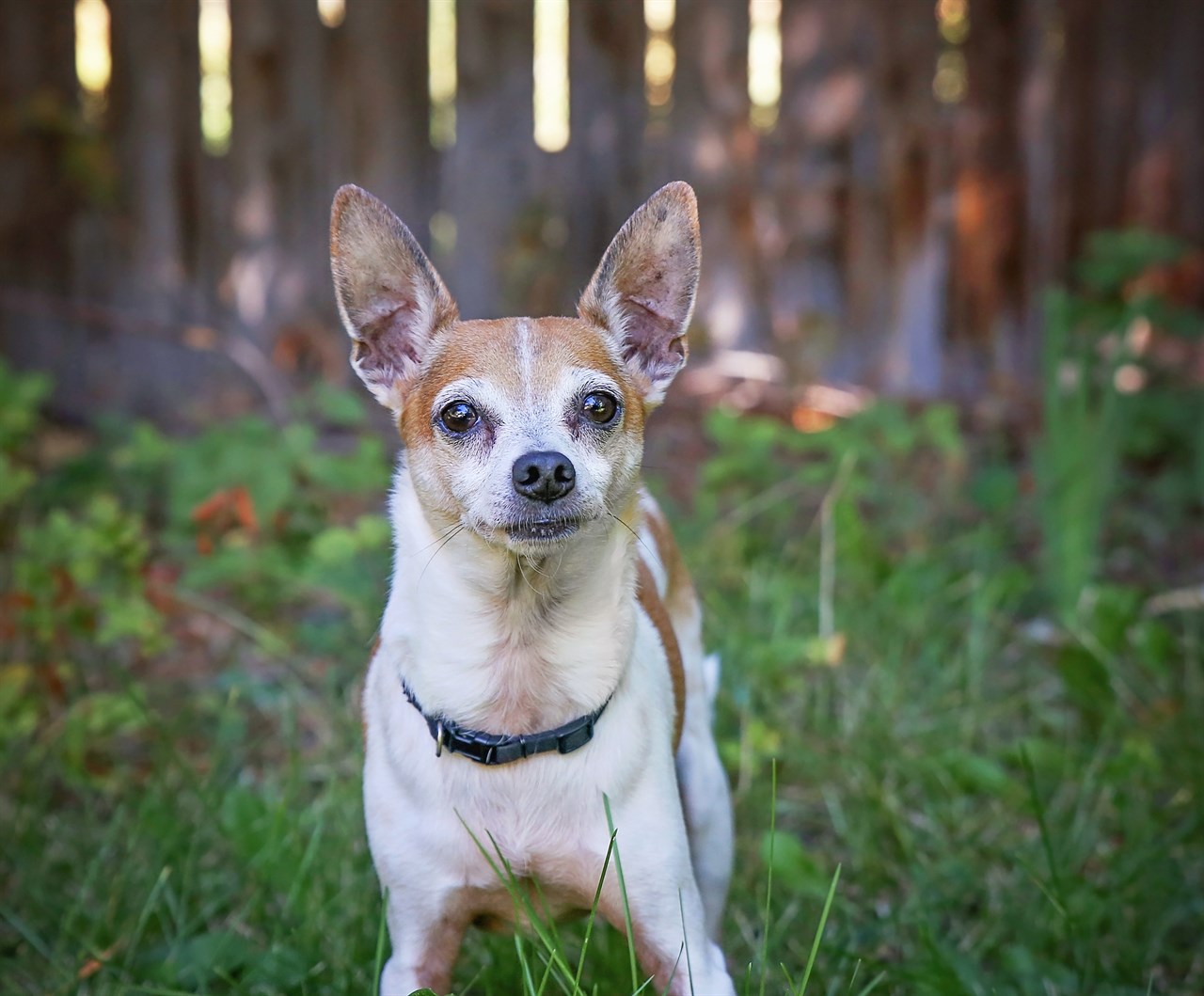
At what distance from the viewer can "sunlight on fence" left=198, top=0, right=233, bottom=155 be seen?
5543 mm

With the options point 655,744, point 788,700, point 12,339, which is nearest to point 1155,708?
point 788,700

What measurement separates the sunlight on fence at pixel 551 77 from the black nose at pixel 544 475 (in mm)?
3869

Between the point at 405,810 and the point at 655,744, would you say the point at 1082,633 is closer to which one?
the point at 655,744

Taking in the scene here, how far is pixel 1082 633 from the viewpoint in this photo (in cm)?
389

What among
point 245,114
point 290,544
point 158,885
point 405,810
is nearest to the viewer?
point 405,810

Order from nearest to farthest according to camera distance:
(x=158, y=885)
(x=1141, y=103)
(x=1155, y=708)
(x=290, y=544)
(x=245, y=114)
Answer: (x=158, y=885), (x=1155, y=708), (x=290, y=544), (x=245, y=114), (x=1141, y=103)

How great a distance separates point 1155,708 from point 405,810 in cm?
233

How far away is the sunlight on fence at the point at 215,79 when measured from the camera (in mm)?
5543

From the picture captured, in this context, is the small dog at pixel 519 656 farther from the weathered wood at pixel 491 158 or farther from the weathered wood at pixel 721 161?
the weathered wood at pixel 721 161

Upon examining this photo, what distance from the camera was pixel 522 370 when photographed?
2.39m

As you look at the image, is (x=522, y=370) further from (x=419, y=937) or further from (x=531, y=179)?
(x=531, y=179)

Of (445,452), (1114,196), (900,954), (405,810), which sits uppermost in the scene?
(1114,196)

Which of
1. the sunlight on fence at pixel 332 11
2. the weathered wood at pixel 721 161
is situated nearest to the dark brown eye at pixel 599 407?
the weathered wood at pixel 721 161

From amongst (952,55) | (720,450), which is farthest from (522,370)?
(952,55)
